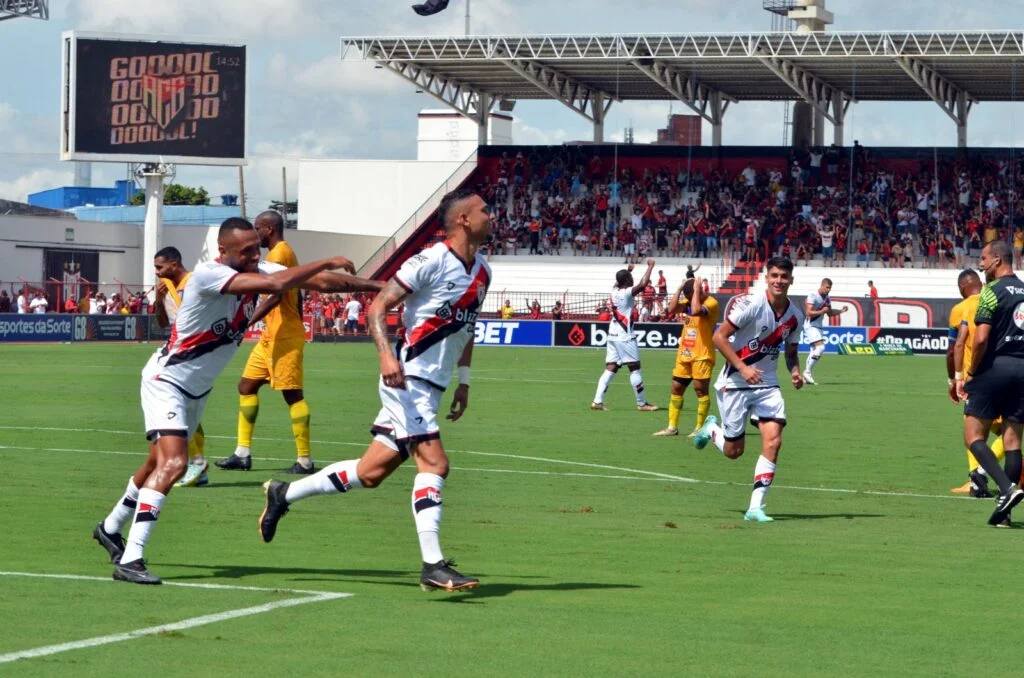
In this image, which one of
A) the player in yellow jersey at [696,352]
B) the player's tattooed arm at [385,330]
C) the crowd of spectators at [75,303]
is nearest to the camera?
the player's tattooed arm at [385,330]

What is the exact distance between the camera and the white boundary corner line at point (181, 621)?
684cm

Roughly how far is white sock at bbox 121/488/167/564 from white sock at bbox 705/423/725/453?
18.4ft

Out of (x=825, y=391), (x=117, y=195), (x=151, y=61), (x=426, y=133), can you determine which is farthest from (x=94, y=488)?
(x=117, y=195)

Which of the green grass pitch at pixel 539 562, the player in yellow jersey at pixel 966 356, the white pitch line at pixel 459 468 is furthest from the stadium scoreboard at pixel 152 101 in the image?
the player in yellow jersey at pixel 966 356

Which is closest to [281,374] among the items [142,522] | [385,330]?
[142,522]

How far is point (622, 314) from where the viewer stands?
25.6 meters

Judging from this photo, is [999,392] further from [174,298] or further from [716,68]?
[716,68]

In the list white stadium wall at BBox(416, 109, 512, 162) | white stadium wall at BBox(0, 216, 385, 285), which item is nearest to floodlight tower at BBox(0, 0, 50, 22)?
white stadium wall at BBox(0, 216, 385, 285)

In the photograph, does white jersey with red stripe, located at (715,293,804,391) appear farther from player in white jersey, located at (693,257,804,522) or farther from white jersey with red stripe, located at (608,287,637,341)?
white jersey with red stripe, located at (608,287,637,341)

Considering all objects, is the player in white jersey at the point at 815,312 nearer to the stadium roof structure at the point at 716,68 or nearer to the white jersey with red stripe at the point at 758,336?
the white jersey with red stripe at the point at 758,336

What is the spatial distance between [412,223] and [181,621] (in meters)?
65.3

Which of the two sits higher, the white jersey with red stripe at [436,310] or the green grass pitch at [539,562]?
the white jersey with red stripe at [436,310]

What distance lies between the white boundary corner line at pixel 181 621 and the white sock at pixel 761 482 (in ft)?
15.9

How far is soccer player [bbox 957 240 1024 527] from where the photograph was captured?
41.5 ft
